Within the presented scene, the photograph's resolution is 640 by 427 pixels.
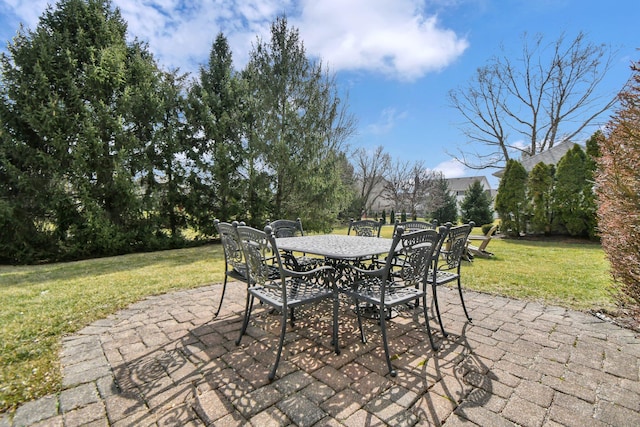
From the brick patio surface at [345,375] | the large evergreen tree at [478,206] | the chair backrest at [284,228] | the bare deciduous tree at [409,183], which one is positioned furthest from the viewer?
the bare deciduous tree at [409,183]

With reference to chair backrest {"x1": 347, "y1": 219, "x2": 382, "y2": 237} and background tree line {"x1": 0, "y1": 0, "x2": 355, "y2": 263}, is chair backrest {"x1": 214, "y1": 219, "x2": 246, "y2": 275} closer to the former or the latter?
chair backrest {"x1": 347, "y1": 219, "x2": 382, "y2": 237}

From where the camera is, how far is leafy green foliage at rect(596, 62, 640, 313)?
105 inches

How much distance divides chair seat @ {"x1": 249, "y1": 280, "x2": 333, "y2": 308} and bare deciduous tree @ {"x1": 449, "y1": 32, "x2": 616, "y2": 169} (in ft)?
69.0

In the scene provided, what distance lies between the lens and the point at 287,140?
1193 cm

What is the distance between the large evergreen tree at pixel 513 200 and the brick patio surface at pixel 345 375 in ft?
31.0

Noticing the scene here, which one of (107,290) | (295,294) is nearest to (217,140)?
(107,290)

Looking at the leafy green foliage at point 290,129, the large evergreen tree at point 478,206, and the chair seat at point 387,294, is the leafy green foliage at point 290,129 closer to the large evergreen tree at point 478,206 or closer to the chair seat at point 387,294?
the large evergreen tree at point 478,206

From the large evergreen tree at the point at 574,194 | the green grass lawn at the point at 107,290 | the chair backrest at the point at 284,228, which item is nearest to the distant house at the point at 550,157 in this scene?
the large evergreen tree at the point at 574,194

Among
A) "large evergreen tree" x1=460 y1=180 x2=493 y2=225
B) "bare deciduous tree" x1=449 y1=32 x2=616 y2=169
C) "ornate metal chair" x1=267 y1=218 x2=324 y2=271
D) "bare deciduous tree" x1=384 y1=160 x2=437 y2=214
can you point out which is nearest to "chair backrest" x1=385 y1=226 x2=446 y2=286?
"ornate metal chair" x1=267 y1=218 x2=324 y2=271

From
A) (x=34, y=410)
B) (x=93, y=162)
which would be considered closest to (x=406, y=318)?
(x=34, y=410)

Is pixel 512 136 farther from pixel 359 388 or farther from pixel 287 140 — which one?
pixel 359 388

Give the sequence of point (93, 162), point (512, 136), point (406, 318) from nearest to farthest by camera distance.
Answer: point (406, 318), point (93, 162), point (512, 136)

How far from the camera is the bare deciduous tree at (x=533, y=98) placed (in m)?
16.2

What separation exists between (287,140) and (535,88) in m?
16.7
